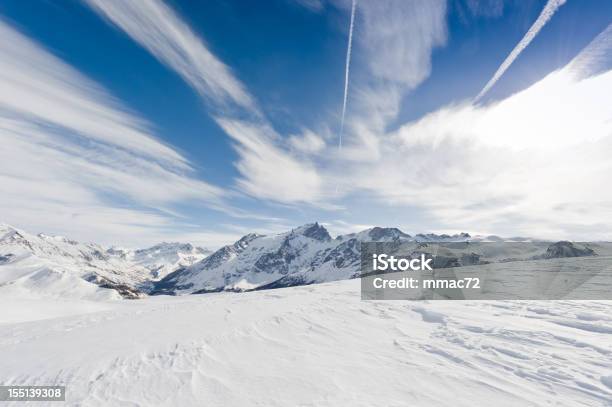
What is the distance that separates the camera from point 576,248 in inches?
3585

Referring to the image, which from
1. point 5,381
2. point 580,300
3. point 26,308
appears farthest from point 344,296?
point 26,308

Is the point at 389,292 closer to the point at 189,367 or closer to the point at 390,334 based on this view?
the point at 390,334

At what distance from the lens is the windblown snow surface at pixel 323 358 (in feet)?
17.1

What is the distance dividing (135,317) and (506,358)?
1286 cm

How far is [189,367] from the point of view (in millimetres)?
6391

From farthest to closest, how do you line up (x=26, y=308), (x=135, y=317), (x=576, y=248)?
(x=576, y=248) < (x=26, y=308) < (x=135, y=317)

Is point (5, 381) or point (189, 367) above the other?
point (189, 367)

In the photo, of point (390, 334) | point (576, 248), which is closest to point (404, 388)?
point (390, 334)

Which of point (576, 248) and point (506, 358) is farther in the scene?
point (576, 248)

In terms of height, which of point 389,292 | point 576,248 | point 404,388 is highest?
point 576,248

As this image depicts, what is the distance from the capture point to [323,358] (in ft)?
23.2

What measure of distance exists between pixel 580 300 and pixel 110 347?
19.5m

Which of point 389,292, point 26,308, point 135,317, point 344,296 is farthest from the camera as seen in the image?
point 26,308

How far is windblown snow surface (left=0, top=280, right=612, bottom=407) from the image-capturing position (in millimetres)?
5223
